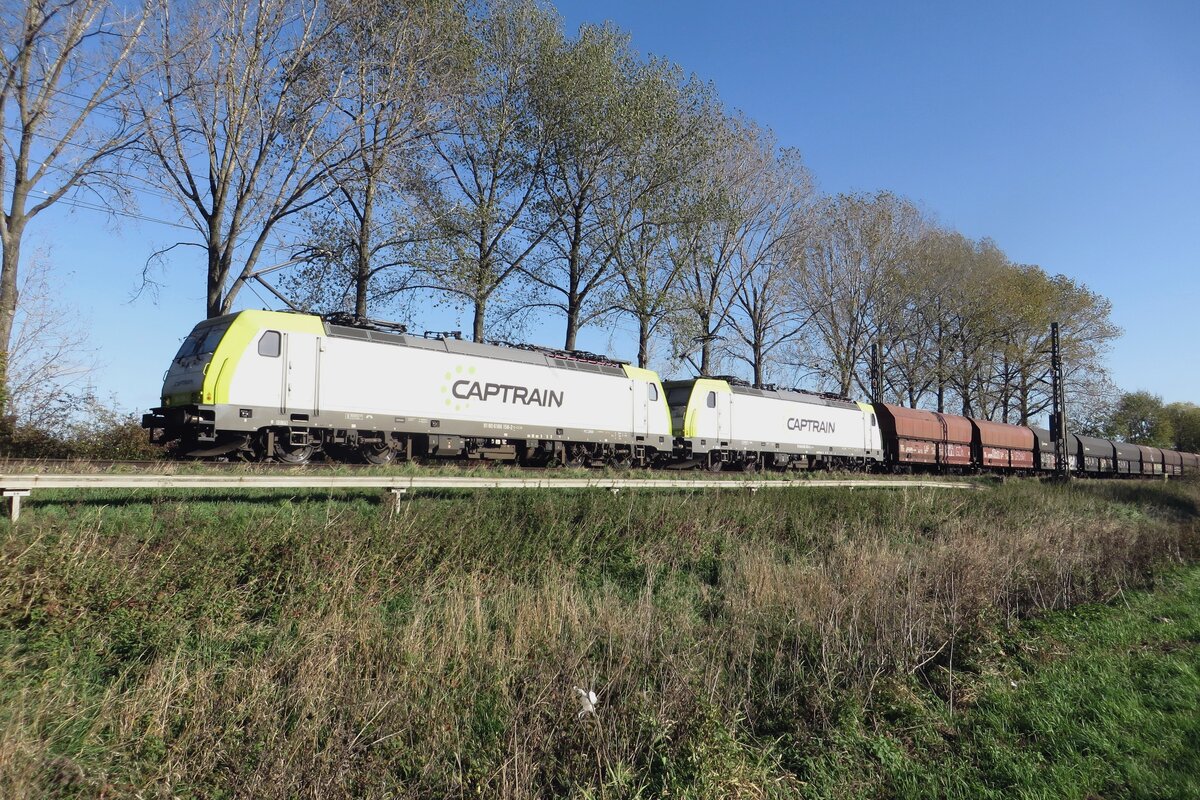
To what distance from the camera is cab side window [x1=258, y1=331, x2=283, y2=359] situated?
1473 cm

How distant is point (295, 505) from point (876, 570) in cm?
796

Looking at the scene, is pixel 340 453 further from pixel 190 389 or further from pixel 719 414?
pixel 719 414

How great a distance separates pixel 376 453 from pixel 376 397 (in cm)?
A: 147

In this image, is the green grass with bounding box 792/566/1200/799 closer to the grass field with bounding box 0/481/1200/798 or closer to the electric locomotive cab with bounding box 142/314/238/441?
the grass field with bounding box 0/481/1200/798

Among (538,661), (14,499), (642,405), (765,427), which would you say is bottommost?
(538,661)

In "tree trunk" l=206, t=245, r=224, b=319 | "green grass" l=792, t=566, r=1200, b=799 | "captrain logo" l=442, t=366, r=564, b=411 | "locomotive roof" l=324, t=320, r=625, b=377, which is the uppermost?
"tree trunk" l=206, t=245, r=224, b=319

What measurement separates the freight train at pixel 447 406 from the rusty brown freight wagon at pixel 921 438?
3789 millimetres

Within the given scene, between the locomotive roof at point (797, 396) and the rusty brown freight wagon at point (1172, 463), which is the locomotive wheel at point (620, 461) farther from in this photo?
the rusty brown freight wagon at point (1172, 463)

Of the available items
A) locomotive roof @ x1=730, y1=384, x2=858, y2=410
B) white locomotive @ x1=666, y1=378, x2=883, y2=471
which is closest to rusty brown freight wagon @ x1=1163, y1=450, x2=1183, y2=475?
white locomotive @ x1=666, y1=378, x2=883, y2=471

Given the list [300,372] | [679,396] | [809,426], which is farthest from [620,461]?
[300,372]

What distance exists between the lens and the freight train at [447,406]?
1456cm

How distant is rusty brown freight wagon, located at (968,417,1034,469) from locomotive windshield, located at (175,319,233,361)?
116ft

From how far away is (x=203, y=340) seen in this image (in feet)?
49.1

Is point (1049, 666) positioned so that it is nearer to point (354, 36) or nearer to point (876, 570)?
point (876, 570)
